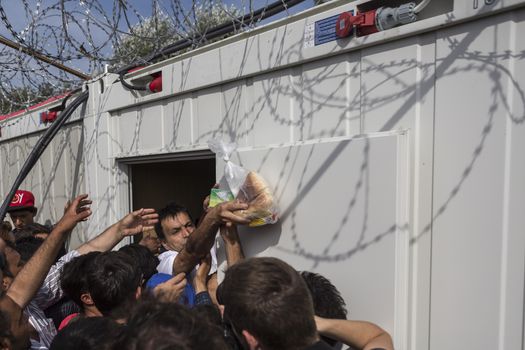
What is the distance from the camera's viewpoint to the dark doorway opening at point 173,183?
420 cm

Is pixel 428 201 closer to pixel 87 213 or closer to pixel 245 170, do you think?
pixel 245 170

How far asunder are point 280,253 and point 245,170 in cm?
44

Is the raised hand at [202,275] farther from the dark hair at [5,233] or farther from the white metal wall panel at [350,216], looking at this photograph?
the dark hair at [5,233]

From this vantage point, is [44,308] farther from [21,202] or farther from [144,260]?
[21,202]

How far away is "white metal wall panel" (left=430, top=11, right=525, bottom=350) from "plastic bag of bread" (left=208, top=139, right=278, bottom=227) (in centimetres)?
72

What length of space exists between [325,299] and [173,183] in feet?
10.1

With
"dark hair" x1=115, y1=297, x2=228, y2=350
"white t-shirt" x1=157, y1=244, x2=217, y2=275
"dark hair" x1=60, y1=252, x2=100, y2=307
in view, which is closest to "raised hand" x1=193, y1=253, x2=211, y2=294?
"white t-shirt" x1=157, y1=244, x2=217, y2=275

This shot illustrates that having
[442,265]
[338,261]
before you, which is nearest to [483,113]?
[442,265]

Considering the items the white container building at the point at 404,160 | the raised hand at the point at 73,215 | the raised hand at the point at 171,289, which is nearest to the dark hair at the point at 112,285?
the raised hand at the point at 171,289

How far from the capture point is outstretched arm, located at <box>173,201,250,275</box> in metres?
2.09

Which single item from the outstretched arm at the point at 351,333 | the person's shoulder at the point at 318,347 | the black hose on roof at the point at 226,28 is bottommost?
the outstretched arm at the point at 351,333

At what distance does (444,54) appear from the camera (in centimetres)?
167

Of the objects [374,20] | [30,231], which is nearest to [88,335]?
[374,20]

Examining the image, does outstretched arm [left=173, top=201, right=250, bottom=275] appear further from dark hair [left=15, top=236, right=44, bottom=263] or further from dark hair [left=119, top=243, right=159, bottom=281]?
dark hair [left=15, top=236, right=44, bottom=263]
